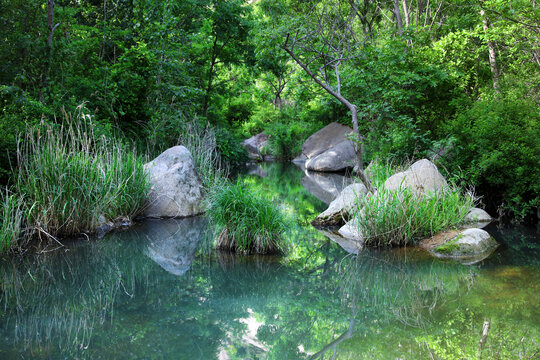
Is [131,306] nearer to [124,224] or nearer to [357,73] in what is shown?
[124,224]

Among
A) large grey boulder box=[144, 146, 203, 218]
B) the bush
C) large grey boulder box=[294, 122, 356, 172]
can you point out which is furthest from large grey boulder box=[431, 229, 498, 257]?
large grey boulder box=[294, 122, 356, 172]

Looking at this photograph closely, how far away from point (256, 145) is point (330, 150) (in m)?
7.75

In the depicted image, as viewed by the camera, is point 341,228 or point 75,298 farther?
point 341,228

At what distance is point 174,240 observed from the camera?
6402 mm

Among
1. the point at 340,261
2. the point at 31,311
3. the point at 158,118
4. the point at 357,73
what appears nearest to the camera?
the point at 31,311

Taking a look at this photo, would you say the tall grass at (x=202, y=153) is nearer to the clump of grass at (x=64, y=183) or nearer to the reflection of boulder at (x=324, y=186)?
the clump of grass at (x=64, y=183)

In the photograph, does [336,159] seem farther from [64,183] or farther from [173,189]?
[64,183]

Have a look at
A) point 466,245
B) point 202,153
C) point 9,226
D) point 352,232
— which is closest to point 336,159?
point 202,153

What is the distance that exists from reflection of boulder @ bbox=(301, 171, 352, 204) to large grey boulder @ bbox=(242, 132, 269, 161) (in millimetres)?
8173

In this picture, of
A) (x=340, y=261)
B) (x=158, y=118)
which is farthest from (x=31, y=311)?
(x=158, y=118)

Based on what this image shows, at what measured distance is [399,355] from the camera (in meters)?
2.98

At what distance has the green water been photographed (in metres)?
3.09

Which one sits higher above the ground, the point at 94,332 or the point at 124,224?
the point at 94,332

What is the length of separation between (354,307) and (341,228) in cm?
290
